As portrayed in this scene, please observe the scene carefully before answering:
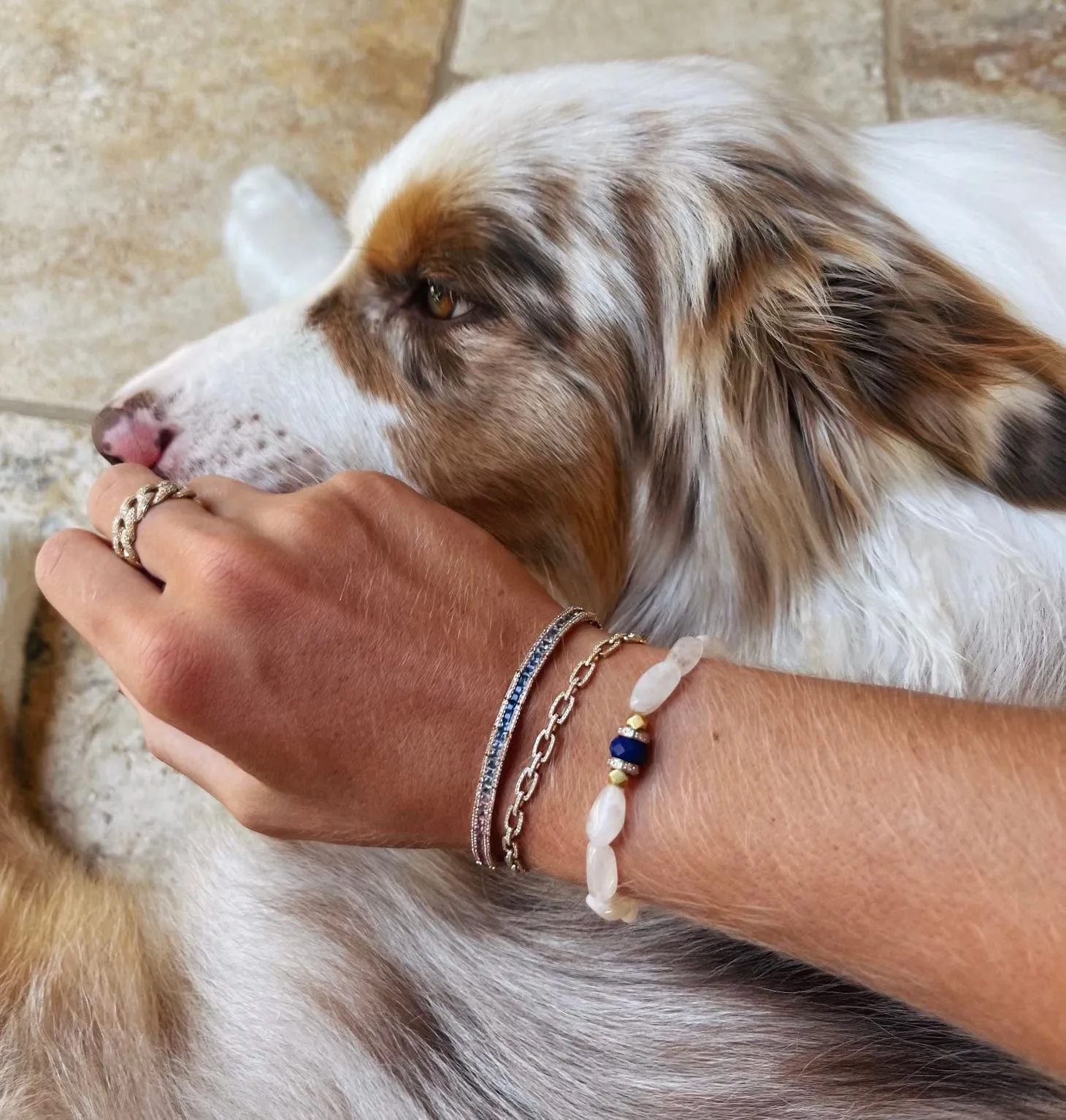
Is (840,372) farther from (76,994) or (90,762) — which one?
(90,762)

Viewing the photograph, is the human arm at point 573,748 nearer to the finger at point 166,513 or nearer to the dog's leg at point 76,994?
the finger at point 166,513

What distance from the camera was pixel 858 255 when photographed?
41.5 inches

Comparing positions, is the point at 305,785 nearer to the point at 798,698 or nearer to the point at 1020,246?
the point at 798,698

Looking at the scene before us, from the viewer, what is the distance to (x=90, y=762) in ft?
5.01

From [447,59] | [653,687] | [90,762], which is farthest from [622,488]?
[447,59]

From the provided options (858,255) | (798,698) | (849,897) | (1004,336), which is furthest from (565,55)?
(849,897)

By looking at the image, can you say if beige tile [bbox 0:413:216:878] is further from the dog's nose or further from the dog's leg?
the dog's nose

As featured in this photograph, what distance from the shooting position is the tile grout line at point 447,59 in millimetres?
2117

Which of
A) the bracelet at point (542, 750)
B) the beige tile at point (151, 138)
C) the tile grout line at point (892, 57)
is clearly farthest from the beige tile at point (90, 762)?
the tile grout line at point (892, 57)

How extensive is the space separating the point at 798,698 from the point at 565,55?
181 cm

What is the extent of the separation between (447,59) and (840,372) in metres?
1.50

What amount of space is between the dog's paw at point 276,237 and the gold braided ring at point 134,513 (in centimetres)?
87

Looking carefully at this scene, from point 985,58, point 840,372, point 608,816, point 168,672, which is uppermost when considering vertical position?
point 985,58

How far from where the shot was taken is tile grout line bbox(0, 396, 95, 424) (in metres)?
1.72
